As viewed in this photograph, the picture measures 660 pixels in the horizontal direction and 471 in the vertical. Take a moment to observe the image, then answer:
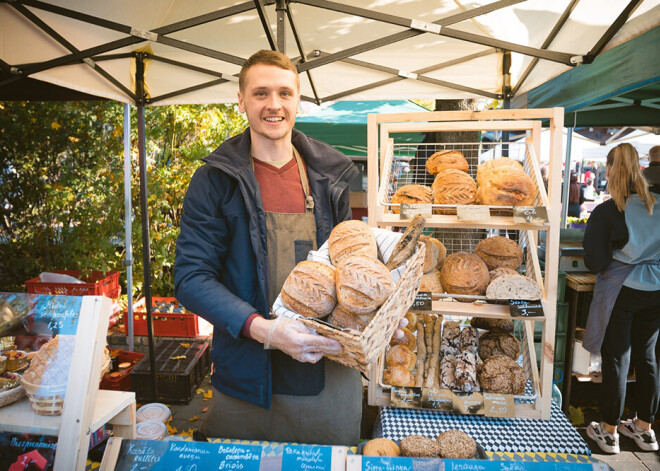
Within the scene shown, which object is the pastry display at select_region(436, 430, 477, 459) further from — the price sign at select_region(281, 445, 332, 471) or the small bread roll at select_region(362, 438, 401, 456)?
the price sign at select_region(281, 445, 332, 471)

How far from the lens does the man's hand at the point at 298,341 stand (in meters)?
1.13

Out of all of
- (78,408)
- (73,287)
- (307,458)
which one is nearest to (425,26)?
(307,458)

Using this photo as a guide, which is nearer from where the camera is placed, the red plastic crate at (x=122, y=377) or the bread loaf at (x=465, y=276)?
the bread loaf at (x=465, y=276)

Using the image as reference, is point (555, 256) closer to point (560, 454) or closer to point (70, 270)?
point (560, 454)

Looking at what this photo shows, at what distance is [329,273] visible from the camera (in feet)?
4.32

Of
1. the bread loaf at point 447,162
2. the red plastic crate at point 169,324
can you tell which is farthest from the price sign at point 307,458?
the red plastic crate at point 169,324

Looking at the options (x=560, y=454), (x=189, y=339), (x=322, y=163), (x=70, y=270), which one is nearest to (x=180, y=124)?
(x=70, y=270)

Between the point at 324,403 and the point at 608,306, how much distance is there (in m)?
2.69

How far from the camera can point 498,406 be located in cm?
191

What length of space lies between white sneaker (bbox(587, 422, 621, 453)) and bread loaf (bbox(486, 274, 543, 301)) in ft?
7.46

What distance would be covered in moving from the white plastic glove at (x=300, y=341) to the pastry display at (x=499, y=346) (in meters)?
1.33

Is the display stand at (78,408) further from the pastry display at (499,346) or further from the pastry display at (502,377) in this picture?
the pastry display at (499,346)

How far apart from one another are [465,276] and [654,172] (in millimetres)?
2750

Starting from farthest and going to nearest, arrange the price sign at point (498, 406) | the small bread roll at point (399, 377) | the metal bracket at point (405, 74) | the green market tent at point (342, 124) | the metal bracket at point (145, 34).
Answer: the green market tent at point (342, 124), the metal bracket at point (405, 74), the metal bracket at point (145, 34), the small bread roll at point (399, 377), the price sign at point (498, 406)
